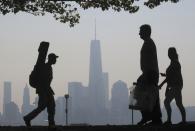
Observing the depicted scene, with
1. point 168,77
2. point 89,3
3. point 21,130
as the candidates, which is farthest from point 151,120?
point 89,3

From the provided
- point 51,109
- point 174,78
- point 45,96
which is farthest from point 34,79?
point 174,78

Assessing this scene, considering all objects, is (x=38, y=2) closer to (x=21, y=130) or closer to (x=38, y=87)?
(x=38, y=87)

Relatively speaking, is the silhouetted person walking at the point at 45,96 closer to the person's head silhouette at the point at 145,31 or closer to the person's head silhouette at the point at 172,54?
the person's head silhouette at the point at 145,31

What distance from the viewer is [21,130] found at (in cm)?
1322

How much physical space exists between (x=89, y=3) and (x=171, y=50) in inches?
219

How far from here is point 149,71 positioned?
14398mm

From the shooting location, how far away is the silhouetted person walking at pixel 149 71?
1435 cm

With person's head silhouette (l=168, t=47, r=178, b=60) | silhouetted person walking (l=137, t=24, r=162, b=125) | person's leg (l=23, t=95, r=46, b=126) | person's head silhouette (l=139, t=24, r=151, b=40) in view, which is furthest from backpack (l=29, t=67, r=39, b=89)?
person's head silhouette (l=168, t=47, r=178, b=60)

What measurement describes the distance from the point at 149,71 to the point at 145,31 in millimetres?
1014

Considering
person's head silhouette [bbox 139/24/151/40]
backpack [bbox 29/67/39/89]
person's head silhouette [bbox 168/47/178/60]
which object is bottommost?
backpack [bbox 29/67/39/89]

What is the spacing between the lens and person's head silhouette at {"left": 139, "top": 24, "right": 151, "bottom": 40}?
1478 centimetres

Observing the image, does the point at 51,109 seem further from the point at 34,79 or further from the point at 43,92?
the point at 34,79

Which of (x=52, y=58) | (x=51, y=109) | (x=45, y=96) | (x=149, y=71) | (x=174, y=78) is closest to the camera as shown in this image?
(x=149, y=71)

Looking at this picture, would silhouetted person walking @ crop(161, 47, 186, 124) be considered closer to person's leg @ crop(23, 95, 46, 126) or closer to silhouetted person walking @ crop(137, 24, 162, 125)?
silhouetted person walking @ crop(137, 24, 162, 125)
